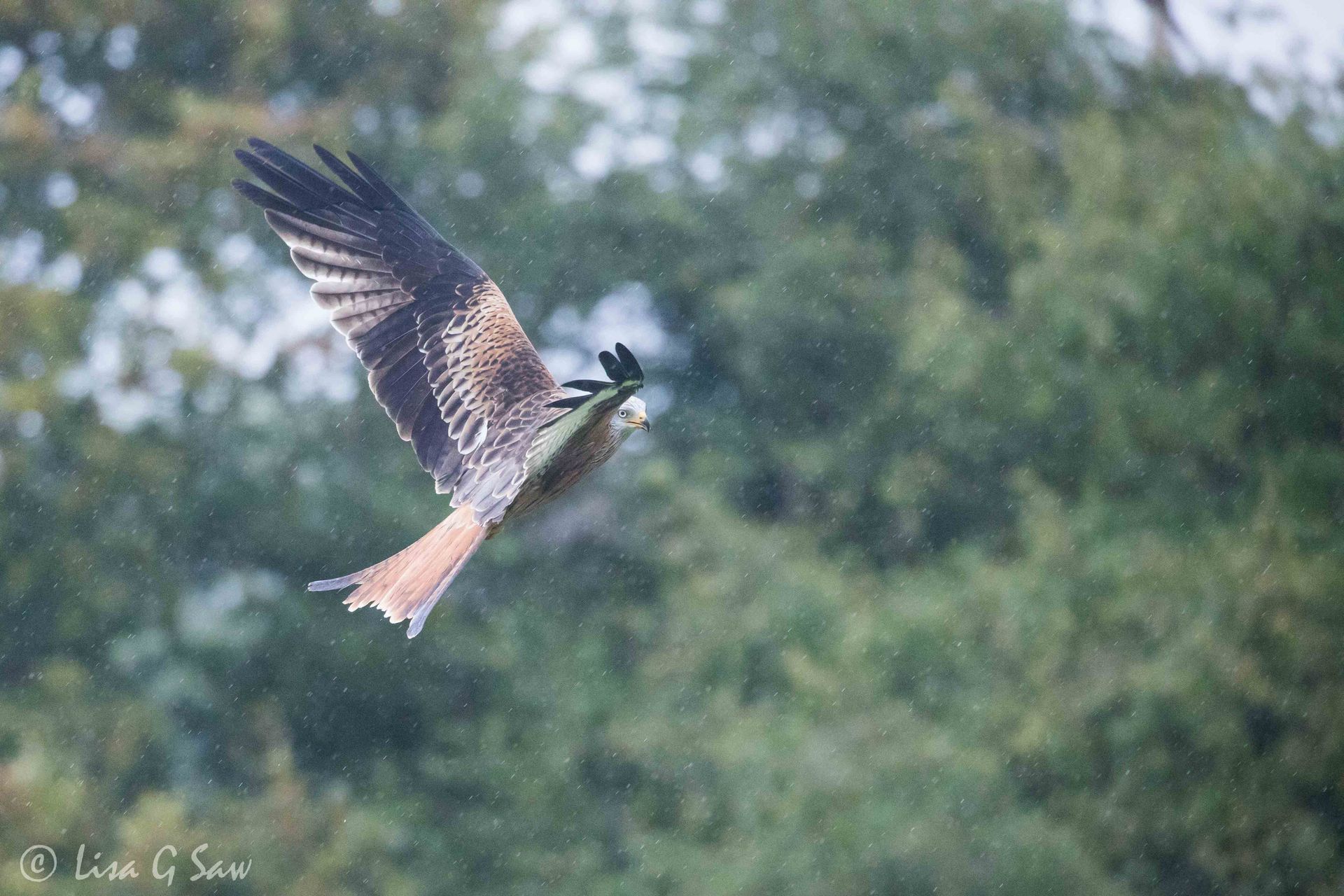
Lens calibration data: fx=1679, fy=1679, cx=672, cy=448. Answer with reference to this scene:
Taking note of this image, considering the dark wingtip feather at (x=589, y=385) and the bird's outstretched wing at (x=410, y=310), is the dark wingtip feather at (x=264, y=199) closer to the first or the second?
the bird's outstretched wing at (x=410, y=310)

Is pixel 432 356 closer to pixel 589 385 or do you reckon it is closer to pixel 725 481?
pixel 589 385

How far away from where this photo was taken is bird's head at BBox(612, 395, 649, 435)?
4820mm

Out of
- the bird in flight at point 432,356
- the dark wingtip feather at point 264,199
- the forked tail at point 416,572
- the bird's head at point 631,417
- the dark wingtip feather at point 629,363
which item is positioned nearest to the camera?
the dark wingtip feather at point 629,363

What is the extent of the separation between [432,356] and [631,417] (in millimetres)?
850

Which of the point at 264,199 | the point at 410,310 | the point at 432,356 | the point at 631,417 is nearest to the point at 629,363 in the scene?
the point at 631,417

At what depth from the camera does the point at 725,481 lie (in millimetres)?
14492

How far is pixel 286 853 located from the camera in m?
12.2

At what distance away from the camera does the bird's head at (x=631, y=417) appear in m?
4.82

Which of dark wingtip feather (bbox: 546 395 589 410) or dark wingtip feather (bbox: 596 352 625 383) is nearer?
dark wingtip feather (bbox: 596 352 625 383)

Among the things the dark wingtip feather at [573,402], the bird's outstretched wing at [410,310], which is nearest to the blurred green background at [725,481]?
the bird's outstretched wing at [410,310]

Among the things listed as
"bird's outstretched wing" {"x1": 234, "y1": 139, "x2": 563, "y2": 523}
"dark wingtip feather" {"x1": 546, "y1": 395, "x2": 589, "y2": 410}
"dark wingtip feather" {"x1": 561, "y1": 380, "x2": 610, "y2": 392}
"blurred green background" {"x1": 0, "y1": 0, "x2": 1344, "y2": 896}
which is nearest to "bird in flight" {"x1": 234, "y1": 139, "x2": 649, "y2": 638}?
"bird's outstretched wing" {"x1": 234, "y1": 139, "x2": 563, "y2": 523}

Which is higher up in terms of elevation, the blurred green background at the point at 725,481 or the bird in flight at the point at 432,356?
the bird in flight at the point at 432,356

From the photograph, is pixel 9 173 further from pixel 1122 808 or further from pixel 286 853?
pixel 1122 808

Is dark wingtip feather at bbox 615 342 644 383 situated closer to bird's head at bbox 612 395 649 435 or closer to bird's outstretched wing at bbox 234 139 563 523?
bird's head at bbox 612 395 649 435
